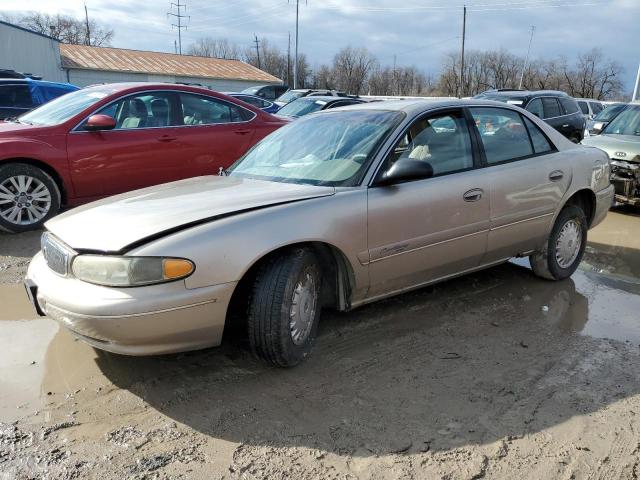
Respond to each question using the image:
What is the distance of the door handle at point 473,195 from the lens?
3975 millimetres

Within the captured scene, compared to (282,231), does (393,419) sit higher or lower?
lower

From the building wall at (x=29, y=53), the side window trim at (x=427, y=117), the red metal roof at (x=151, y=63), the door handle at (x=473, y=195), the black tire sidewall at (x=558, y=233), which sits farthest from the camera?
the red metal roof at (x=151, y=63)

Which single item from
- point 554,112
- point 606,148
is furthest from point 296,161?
point 554,112

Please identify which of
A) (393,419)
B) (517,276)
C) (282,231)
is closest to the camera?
(393,419)

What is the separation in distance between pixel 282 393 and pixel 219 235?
94 cm

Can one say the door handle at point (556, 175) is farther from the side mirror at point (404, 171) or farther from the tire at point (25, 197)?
the tire at point (25, 197)

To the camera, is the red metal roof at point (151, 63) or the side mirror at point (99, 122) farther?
the red metal roof at point (151, 63)

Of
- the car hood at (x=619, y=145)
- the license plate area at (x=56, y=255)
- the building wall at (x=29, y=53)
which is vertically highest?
the building wall at (x=29, y=53)

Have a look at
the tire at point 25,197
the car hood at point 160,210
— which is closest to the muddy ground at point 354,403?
the car hood at point 160,210

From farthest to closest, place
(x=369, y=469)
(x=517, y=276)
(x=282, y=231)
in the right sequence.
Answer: (x=517, y=276) < (x=282, y=231) < (x=369, y=469)

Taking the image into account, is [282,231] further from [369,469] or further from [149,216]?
[369,469]

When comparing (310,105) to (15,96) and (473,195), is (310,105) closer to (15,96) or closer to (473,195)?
(15,96)

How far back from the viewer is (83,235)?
9.85 ft

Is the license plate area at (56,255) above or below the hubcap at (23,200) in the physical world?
above
